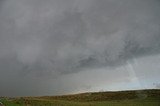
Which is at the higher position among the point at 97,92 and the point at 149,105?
the point at 97,92

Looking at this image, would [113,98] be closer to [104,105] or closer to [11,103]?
[104,105]

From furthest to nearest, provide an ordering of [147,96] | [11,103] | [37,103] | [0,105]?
[147,96] < [37,103] < [11,103] < [0,105]

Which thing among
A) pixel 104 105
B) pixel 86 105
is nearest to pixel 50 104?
pixel 86 105

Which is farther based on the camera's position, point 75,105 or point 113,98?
point 113,98

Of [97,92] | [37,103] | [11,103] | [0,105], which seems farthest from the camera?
[97,92]

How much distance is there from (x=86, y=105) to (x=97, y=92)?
31202mm

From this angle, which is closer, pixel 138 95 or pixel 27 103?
pixel 27 103

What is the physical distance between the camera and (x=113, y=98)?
309 ft

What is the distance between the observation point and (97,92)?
10244 centimetres

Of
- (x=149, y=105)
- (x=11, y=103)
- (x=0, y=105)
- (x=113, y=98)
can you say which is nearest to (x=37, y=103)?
(x=11, y=103)

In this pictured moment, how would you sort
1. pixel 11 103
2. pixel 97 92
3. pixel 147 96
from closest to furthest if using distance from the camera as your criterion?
pixel 11 103, pixel 147 96, pixel 97 92

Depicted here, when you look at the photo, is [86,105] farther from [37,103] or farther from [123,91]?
[123,91]

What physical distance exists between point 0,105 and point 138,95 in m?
49.4

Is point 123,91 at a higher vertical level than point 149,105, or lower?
higher
